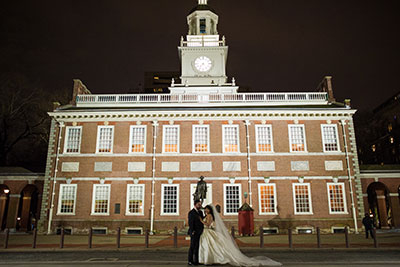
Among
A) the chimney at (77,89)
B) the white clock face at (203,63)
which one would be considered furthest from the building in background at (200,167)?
the white clock face at (203,63)

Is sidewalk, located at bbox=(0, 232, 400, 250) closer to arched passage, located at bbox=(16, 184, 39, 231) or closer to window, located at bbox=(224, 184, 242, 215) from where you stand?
window, located at bbox=(224, 184, 242, 215)

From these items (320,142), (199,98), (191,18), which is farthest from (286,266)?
(191,18)

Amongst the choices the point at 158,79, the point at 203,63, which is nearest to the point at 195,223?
the point at 203,63

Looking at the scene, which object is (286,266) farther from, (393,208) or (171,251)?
(393,208)

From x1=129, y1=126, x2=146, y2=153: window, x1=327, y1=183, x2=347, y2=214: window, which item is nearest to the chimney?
x1=129, y1=126, x2=146, y2=153: window

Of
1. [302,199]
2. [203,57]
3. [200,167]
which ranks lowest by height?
[302,199]

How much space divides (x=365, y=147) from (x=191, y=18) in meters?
39.4

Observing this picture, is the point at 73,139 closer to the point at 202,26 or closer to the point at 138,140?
the point at 138,140

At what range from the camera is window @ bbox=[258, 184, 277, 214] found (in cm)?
2266

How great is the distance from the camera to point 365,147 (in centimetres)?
5416

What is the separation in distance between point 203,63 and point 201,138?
42.7ft

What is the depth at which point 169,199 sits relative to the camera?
75.5 ft

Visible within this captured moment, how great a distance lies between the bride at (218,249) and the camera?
9.41m

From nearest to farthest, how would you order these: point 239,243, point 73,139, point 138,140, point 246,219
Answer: point 239,243 → point 246,219 → point 138,140 → point 73,139
